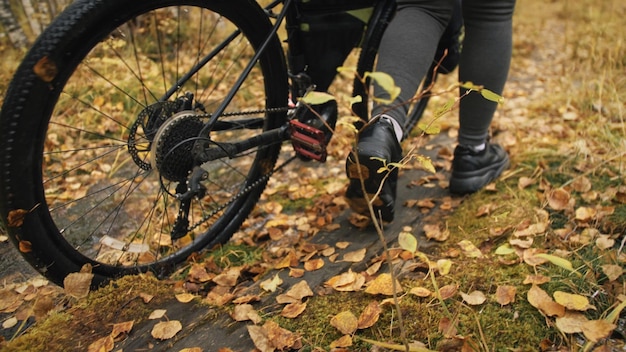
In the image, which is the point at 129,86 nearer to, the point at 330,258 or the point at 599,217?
the point at 330,258

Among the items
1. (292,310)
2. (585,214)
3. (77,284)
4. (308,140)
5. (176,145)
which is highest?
(176,145)

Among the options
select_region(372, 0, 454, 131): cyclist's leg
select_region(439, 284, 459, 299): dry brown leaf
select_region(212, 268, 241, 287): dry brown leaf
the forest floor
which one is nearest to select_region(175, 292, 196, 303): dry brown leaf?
the forest floor

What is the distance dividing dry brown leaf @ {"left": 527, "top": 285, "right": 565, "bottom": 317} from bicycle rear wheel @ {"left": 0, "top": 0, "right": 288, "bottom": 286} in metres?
0.91

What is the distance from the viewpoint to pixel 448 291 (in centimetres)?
121

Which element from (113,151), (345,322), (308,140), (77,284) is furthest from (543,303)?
(113,151)

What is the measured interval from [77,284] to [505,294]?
1.10 metres

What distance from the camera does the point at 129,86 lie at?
109 inches

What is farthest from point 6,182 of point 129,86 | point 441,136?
point 441,136

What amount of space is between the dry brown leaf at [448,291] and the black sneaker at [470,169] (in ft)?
2.19

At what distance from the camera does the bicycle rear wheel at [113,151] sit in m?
1.03

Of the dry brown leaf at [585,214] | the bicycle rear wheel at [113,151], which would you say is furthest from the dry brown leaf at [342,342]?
the dry brown leaf at [585,214]

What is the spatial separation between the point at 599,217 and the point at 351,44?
3.33ft

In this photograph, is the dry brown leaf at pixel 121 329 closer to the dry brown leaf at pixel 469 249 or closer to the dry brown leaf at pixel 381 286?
the dry brown leaf at pixel 381 286

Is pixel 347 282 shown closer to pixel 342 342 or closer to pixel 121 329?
pixel 342 342
